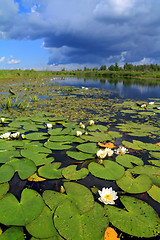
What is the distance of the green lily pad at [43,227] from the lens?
120 centimetres

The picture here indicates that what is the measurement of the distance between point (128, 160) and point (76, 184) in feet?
3.57

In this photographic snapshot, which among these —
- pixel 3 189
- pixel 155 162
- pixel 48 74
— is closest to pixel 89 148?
pixel 155 162

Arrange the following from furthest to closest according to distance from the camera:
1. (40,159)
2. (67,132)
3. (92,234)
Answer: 1. (67,132)
2. (40,159)
3. (92,234)

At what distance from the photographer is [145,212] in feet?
4.88

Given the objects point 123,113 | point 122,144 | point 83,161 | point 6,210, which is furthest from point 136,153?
point 123,113

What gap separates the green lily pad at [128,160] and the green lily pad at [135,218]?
2.33ft

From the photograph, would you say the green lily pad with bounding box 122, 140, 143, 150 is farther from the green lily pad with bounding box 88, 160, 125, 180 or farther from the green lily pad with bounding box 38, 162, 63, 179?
the green lily pad with bounding box 38, 162, 63, 179

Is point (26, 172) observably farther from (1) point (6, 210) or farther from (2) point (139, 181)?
(2) point (139, 181)

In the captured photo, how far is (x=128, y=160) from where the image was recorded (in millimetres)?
2443

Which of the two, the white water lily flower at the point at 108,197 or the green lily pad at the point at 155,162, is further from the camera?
the green lily pad at the point at 155,162

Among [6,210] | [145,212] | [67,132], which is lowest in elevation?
[145,212]

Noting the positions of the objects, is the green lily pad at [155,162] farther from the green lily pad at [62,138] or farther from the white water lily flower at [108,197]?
the green lily pad at [62,138]

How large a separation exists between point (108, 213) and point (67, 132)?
212cm

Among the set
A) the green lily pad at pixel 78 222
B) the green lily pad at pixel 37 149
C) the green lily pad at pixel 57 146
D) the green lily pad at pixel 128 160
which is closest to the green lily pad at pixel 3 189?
the green lily pad at pixel 78 222
